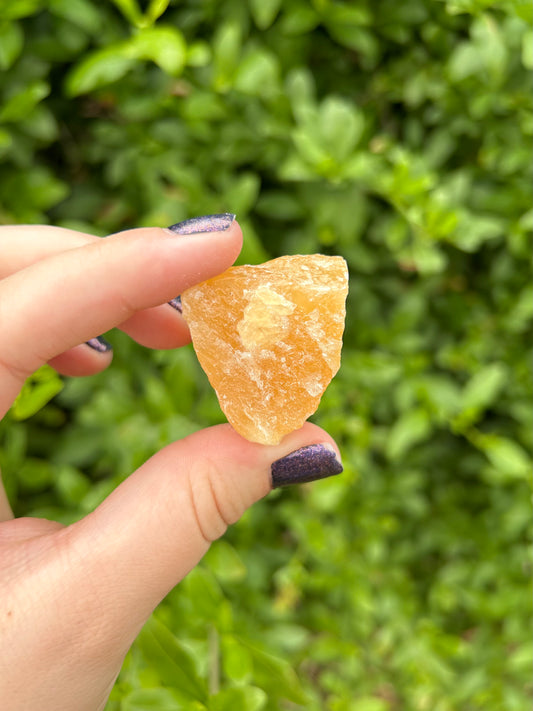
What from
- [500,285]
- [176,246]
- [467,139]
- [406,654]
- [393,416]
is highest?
[176,246]

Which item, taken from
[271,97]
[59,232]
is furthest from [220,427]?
[271,97]

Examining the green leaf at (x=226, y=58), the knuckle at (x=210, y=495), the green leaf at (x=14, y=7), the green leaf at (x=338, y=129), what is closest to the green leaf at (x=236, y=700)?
the knuckle at (x=210, y=495)

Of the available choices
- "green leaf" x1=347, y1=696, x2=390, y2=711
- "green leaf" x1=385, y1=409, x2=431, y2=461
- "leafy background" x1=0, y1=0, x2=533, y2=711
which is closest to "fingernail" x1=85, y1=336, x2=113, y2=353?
"leafy background" x1=0, y1=0, x2=533, y2=711

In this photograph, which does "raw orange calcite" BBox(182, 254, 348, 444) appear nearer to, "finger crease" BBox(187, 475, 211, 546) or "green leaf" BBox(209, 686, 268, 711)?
"finger crease" BBox(187, 475, 211, 546)

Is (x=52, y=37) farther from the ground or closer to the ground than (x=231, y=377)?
farther from the ground

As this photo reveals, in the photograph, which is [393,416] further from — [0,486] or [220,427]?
[0,486]

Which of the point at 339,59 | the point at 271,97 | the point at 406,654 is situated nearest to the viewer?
the point at 271,97

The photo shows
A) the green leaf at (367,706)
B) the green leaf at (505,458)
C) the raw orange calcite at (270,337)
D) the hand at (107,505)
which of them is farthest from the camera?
the green leaf at (367,706)

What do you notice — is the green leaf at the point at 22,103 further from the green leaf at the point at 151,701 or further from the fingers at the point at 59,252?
the green leaf at the point at 151,701
